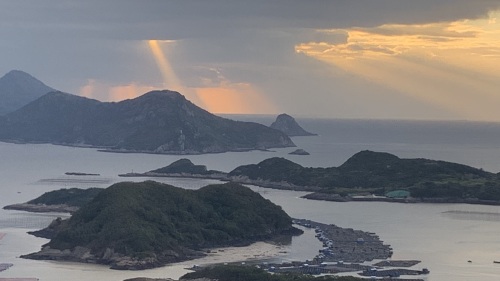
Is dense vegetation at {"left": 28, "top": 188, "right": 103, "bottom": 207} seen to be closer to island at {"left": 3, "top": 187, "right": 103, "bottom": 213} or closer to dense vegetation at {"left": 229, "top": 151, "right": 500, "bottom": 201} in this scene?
island at {"left": 3, "top": 187, "right": 103, "bottom": 213}

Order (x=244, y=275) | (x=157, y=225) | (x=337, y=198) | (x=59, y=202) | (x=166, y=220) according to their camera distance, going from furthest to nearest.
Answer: (x=337, y=198) < (x=59, y=202) < (x=166, y=220) < (x=157, y=225) < (x=244, y=275)

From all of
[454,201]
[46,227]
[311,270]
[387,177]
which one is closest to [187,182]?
[387,177]

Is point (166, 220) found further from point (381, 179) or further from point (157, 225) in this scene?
point (381, 179)

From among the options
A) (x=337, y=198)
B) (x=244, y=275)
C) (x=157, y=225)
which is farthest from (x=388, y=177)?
(x=244, y=275)

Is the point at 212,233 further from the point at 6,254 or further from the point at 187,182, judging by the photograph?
the point at 187,182

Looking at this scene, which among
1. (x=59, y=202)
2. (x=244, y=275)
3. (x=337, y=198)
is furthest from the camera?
(x=337, y=198)

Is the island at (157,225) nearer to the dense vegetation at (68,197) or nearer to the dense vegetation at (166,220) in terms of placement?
the dense vegetation at (166,220)

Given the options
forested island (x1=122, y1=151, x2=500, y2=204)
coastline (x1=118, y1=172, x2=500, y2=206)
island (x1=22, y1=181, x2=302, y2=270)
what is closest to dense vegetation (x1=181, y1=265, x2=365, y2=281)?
island (x1=22, y1=181, x2=302, y2=270)
